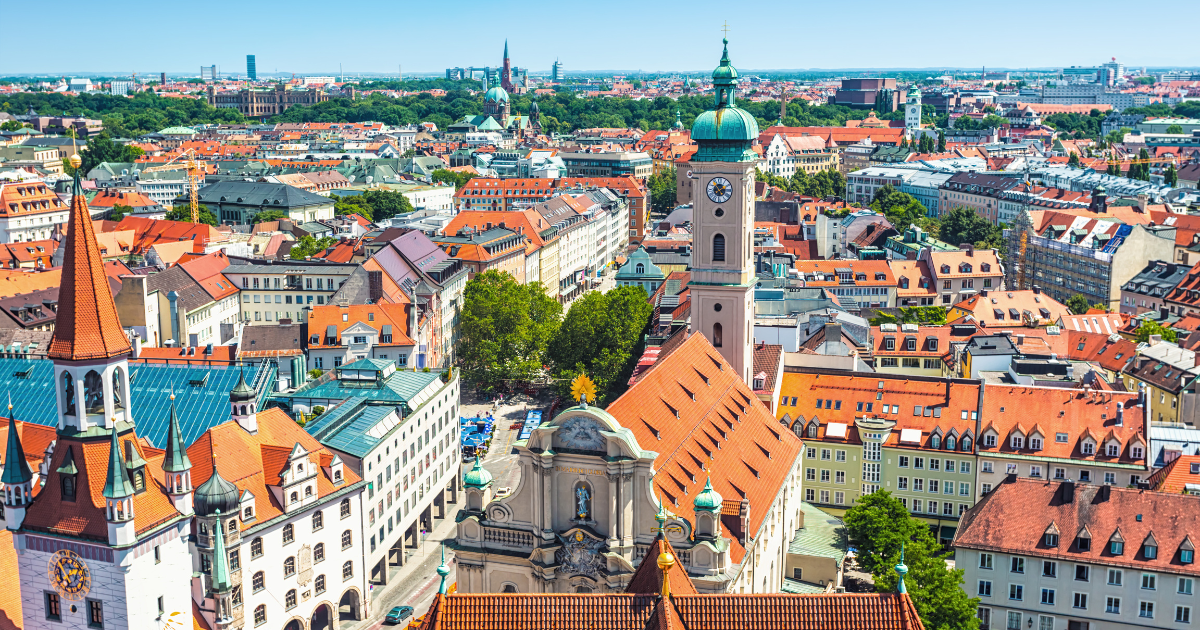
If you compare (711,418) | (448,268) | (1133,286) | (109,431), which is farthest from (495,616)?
(1133,286)

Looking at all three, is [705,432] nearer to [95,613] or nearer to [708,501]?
[708,501]

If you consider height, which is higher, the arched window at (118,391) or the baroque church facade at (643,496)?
the arched window at (118,391)

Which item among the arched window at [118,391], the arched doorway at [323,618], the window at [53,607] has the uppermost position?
the arched window at [118,391]

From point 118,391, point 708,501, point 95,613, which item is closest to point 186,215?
point 708,501

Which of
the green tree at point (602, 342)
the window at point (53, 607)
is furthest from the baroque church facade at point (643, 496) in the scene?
the green tree at point (602, 342)

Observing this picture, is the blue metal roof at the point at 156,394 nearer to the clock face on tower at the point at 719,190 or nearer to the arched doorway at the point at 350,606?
the arched doorway at the point at 350,606

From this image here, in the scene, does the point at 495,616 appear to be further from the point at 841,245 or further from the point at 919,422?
the point at 841,245
